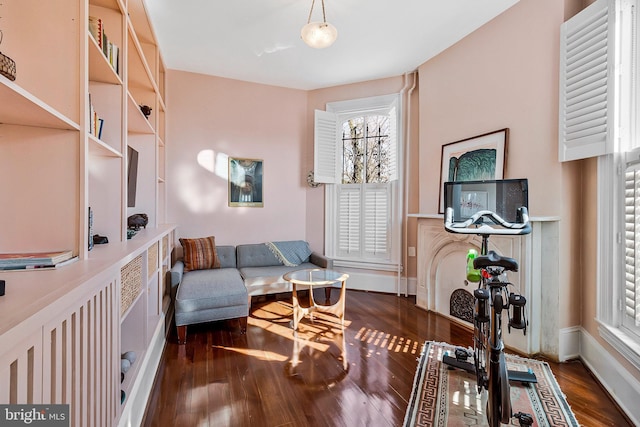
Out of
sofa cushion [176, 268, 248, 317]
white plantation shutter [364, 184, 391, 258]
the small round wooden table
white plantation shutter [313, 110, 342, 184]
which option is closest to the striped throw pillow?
sofa cushion [176, 268, 248, 317]

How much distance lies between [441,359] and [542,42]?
2.81 meters

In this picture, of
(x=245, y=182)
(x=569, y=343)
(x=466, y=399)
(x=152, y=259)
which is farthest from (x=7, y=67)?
(x=569, y=343)

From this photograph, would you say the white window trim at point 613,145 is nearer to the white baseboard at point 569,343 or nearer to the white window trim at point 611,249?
the white window trim at point 611,249

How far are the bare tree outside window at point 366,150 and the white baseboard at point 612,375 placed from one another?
2767 millimetres

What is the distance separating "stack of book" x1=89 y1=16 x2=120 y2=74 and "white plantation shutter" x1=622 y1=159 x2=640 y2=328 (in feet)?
10.9

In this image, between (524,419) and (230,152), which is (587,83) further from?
(230,152)

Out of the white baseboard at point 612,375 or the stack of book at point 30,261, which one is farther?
the white baseboard at point 612,375

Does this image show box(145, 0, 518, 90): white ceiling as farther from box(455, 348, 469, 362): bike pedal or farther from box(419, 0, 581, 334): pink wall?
box(455, 348, 469, 362): bike pedal

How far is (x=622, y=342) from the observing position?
185 centimetres

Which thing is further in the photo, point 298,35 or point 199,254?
point 199,254

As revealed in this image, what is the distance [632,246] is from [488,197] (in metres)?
1.04

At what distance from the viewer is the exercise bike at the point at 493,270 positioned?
1.53 m

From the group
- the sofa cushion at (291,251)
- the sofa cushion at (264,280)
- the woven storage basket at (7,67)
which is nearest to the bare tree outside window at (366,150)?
the sofa cushion at (291,251)

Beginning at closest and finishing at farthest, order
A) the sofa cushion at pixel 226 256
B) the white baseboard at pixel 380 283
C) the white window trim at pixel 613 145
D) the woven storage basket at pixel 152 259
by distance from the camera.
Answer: the white window trim at pixel 613 145 < the woven storage basket at pixel 152 259 < the sofa cushion at pixel 226 256 < the white baseboard at pixel 380 283
